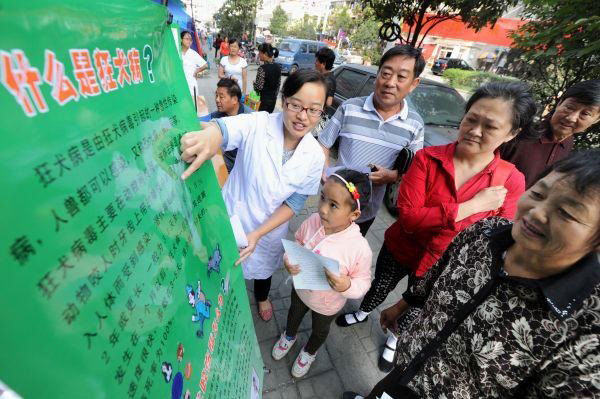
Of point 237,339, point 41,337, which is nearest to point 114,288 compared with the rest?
point 41,337

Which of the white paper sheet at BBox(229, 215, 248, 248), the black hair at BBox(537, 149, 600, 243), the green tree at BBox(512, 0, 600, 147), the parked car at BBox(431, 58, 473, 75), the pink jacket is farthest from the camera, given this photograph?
the parked car at BBox(431, 58, 473, 75)

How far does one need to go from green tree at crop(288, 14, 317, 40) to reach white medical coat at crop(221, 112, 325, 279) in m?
39.7

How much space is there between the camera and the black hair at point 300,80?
141cm

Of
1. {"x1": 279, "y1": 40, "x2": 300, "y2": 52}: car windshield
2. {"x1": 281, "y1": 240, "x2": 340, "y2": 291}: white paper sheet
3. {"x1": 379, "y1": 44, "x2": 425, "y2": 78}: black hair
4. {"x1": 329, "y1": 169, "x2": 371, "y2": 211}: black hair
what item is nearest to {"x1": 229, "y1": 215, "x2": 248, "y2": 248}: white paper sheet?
{"x1": 281, "y1": 240, "x2": 340, "y2": 291}: white paper sheet

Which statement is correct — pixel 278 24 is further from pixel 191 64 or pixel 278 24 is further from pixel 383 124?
pixel 383 124

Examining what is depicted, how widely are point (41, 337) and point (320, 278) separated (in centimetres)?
128

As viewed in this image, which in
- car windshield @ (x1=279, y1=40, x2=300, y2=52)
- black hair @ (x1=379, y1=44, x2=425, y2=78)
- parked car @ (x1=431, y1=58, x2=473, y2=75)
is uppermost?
black hair @ (x1=379, y1=44, x2=425, y2=78)

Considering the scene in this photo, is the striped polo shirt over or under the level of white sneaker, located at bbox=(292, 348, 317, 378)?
over

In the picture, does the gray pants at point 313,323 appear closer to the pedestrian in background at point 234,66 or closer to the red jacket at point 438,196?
the red jacket at point 438,196

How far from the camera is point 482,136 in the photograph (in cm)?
142

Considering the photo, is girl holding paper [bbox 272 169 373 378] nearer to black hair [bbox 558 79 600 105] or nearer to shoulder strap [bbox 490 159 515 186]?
shoulder strap [bbox 490 159 515 186]

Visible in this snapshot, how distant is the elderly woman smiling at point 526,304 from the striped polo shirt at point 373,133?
101cm

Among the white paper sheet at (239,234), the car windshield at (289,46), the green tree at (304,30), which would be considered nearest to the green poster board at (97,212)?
the white paper sheet at (239,234)

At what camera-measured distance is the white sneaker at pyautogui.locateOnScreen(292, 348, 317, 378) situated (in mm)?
1960
